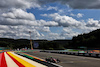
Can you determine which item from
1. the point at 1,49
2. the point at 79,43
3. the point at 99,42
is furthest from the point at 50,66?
the point at 79,43

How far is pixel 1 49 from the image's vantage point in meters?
96.9

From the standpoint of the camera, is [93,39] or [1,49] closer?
[1,49]

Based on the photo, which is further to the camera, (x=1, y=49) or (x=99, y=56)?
(x=1, y=49)

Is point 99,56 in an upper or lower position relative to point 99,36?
lower

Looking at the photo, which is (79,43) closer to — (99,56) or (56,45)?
(56,45)

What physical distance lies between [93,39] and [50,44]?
57159 mm

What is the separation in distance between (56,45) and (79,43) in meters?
28.8

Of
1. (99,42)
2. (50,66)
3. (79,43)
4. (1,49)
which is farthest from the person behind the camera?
(79,43)

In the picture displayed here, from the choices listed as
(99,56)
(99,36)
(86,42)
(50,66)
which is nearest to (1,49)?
(86,42)

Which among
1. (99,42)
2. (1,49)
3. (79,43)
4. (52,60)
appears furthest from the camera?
(79,43)

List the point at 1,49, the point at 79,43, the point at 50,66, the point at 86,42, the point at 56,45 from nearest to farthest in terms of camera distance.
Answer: the point at 50,66 < the point at 1,49 < the point at 86,42 < the point at 79,43 < the point at 56,45

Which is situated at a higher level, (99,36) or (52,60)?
(99,36)

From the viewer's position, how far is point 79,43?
12756 cm

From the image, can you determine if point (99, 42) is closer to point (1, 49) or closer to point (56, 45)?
Answer: point (56, 45)
